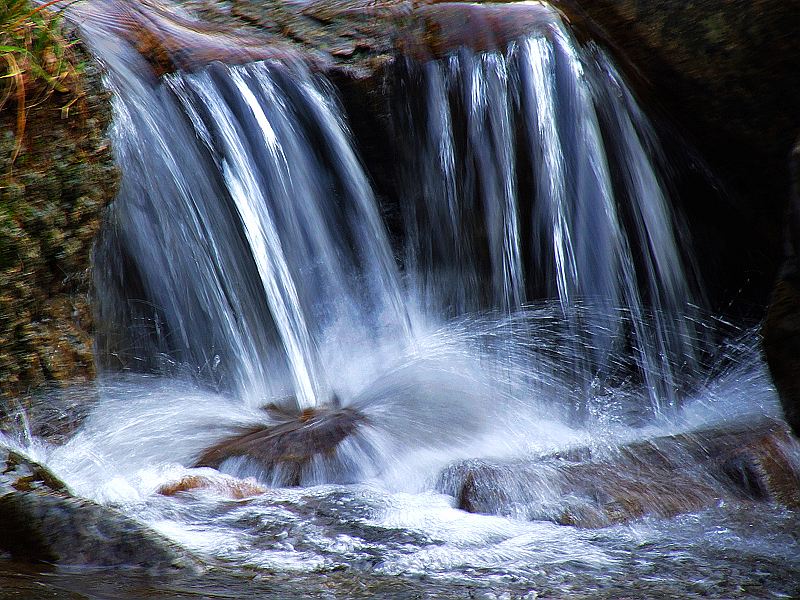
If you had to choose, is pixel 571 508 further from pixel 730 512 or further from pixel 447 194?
pixel 447 194

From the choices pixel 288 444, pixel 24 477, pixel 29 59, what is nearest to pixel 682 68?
pixel 288 444

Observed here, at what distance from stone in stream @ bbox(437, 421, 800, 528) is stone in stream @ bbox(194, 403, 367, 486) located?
526 millimetres

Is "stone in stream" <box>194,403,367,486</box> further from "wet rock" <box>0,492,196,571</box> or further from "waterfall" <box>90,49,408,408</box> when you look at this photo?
"wet rock" <box>0,492,196,571</box>

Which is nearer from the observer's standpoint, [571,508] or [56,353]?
[571,508]

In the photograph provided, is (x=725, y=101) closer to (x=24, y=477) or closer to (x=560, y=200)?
(x=560, y=200)

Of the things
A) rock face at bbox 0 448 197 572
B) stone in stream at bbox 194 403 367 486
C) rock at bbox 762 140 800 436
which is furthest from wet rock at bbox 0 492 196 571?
rock at bbox 762 140 800 436

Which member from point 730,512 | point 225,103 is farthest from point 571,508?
point 225,103

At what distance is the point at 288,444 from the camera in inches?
138

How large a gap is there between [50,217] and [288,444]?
1.42 meters

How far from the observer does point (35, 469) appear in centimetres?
272

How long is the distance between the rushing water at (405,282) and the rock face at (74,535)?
707mm

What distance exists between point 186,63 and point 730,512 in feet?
11.9

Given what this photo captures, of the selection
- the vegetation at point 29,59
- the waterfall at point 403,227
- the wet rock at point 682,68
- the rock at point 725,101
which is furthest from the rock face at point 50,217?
the rock at point 725,101

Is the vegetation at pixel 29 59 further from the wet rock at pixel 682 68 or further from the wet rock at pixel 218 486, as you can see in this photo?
the wet rock at pixel 218 486
